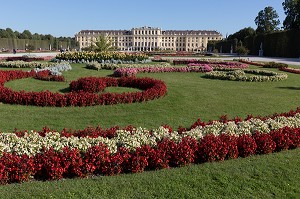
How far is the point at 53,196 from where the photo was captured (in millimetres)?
3219

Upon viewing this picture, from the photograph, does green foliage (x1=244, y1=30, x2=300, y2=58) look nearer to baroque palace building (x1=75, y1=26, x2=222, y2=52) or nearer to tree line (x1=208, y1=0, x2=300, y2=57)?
tree line (x1=208, y1=0, x2=300, y2=57)

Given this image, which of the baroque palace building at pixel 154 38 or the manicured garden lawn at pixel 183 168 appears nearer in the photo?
the manicured garden lawn at pixel 183 168

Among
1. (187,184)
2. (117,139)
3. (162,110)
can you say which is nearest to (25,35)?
(162,110)

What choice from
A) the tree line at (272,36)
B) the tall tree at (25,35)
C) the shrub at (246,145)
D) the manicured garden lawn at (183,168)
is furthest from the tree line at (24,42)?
the shrub at (246,145)

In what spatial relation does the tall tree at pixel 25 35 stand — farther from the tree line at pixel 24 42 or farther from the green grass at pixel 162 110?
the green grass at pixel 162 110

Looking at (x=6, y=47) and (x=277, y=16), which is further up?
(x=277, y=16)

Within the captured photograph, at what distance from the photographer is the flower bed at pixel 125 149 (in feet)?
11.7

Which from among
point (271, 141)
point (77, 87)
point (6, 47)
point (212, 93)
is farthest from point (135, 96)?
point (6, 47)

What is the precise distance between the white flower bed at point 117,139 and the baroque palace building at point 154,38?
102m

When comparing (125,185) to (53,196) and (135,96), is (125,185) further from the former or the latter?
(135,96)

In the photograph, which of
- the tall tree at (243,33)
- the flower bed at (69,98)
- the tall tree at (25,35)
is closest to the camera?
the flower bed at (69,98)

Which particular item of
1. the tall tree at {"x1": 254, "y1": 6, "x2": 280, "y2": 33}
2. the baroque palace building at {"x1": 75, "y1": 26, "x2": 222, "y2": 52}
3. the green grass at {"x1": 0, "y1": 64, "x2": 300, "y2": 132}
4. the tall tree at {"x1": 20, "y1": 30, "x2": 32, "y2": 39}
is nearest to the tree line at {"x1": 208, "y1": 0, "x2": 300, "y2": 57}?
the tall tree at {"x1": 254, "y1": 6, "x2": 280, "y2": 33}

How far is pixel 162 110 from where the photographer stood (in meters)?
7.22

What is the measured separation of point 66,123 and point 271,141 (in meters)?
3.56
